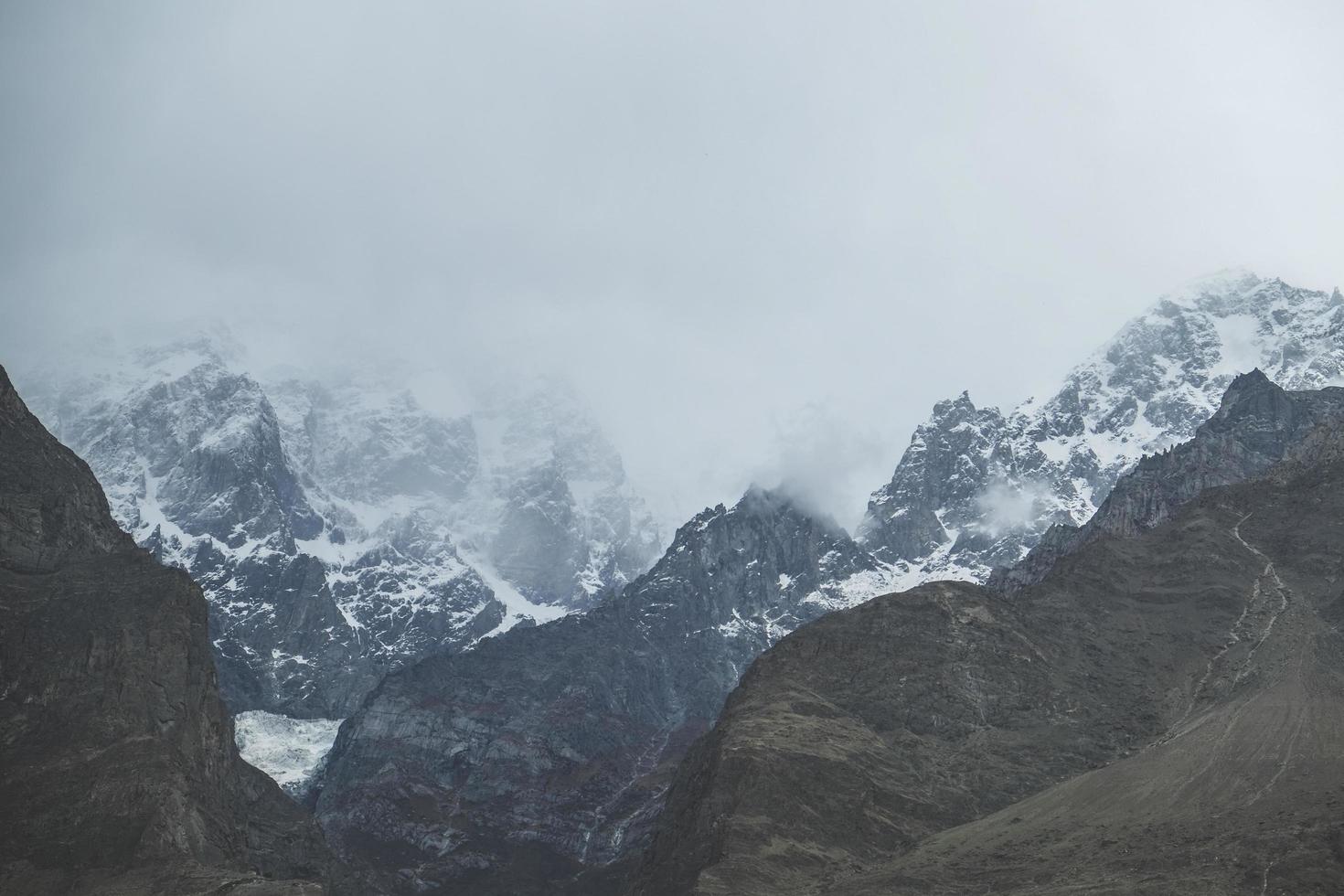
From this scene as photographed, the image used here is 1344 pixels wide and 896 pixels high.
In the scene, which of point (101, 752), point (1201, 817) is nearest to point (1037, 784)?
point (1201, 817)

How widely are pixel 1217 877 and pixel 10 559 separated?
153 metres

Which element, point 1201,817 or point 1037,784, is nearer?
point 1201,817

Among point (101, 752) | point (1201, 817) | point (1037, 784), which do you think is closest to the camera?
point (1201, 817)

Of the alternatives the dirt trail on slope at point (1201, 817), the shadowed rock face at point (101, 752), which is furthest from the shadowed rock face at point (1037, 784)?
the shadowed rock face at point (101, 752)

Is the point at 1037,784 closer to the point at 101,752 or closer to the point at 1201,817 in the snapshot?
the point at 1201,817

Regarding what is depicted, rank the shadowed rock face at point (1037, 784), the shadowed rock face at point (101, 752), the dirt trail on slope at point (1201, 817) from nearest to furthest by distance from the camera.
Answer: the dirt trail on slope at point (1201, 817), the shadowed rock face at point (1037, 784), the shadowed rock face at point (101, 752)

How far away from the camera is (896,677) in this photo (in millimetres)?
199500

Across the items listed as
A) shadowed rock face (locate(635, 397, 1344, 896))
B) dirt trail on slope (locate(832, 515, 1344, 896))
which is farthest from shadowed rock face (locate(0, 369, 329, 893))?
dirt trail on slope (locate(832, 515, 1344, 896))

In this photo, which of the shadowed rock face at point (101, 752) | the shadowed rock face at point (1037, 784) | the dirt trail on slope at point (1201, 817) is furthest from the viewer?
the shadowed rock face at point (101, 752)

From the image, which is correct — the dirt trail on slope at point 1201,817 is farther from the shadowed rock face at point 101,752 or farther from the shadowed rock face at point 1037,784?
the shadowed rock face at point 101,752

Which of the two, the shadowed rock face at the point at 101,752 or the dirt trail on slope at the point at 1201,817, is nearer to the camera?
the dirt trail on slope at the point at 1201,817

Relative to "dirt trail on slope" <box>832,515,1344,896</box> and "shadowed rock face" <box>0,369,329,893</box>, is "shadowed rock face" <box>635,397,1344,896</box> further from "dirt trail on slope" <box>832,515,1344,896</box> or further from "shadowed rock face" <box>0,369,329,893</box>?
"shadowed rock face" <box>0,369,329,893</box>

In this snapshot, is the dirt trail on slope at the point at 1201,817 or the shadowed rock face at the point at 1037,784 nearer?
the dirt trail on slope at the point at 1201,817

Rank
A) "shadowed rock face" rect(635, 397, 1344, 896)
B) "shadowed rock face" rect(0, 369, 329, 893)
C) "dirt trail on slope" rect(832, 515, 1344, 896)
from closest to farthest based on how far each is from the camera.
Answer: "dirt trail on slope" rect(832, 515, 1344, 896) < "shadowed rock face" rect(635, 397, 1344, 896) < "shadowed rock face" rect(0, 369, 329, 893)
